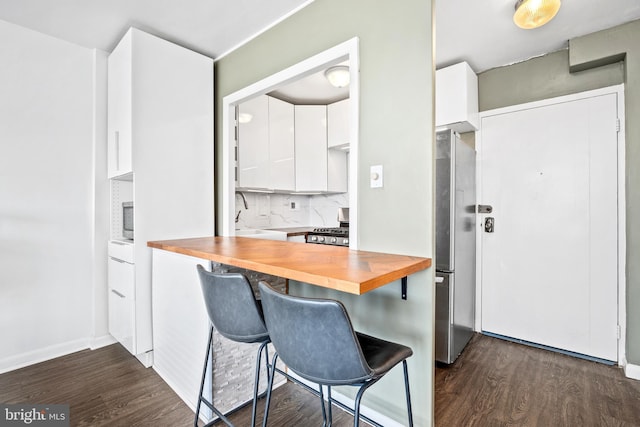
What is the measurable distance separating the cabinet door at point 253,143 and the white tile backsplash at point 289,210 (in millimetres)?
381

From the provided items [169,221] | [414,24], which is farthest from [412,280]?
[169,221]

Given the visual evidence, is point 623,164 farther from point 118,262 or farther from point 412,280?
point 118,262

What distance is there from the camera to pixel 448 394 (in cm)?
184

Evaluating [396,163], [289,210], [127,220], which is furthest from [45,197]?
[396,163]

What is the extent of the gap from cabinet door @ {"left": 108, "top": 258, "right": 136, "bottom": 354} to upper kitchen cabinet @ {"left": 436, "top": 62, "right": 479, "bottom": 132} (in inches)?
106

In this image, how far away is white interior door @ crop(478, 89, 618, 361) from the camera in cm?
226

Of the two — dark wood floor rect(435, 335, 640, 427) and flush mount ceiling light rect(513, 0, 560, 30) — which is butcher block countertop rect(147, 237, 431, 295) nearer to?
dark wood floor rect(435, 335, 640, 427)

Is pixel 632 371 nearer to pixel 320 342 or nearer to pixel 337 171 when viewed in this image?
pixel 320 342

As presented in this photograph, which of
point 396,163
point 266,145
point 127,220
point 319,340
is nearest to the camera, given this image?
point 319,340

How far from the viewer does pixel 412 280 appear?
141cm

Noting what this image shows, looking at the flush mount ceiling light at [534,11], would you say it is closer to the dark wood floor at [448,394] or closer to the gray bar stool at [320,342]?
the gray bar stool at [320,342]

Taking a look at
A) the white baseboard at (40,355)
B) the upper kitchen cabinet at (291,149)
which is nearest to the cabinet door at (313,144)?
the upper kitchen cabinet at (291,149)

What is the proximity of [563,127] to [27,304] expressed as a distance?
4.25 meters

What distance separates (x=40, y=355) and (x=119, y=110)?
6.10 feet
